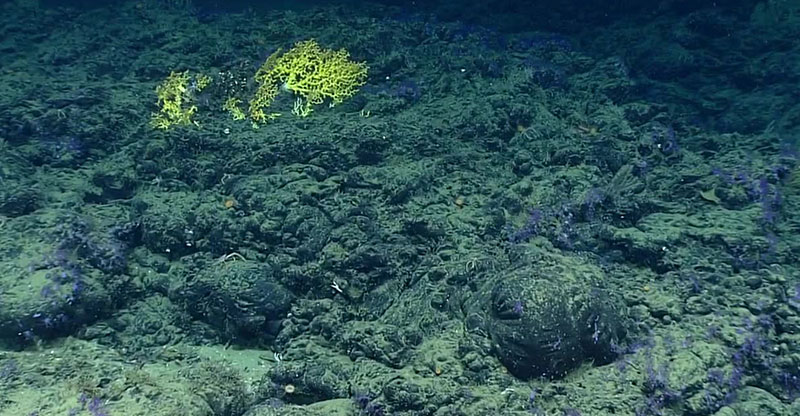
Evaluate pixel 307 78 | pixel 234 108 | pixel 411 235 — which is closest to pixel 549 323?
pixel 411 235

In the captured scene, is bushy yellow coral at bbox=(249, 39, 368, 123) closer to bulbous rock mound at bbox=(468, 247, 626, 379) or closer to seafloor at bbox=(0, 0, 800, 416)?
seafloor at bbox=(0, 0, 800, 416)

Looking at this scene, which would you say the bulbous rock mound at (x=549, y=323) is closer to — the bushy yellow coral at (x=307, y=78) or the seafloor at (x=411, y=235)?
the seafloor at (x=411, y=235)

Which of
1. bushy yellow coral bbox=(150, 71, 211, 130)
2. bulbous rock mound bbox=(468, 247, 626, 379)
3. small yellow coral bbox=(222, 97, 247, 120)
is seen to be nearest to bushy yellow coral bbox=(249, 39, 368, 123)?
small yellow coral bbox=(222, 97, 247, 120)

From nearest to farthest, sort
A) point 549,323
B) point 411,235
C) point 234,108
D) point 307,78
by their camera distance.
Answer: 1. point 549,323
2. point 411,235
3. point 234,108
4. point 307,78

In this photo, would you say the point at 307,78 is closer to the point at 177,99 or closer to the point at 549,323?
the point at 177,99

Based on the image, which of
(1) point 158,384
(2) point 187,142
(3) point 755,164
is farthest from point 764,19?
(1) point 158,384

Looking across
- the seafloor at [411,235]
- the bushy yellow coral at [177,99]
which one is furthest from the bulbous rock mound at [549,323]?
the bushy yellow coral at [177,99]
